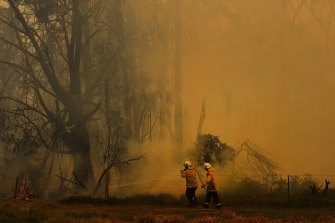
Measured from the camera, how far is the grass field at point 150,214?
14.9 m

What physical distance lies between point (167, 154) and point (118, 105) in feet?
10.4

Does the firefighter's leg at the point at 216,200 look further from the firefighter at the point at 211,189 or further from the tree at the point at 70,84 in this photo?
the tree at the point at 70,84

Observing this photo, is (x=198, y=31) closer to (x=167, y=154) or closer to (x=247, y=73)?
(x=247, y=73)

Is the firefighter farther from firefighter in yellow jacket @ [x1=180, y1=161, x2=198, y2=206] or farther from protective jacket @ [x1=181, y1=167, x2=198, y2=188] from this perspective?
protective jacket @ [x1=181, y1=167, x2=198, y2=188]

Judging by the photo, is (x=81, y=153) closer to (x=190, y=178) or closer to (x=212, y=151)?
(x=212, y=151)

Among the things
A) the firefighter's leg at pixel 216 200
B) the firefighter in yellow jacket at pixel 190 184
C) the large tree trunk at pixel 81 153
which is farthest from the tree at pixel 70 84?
the firefighter's leg at pixel 216 200

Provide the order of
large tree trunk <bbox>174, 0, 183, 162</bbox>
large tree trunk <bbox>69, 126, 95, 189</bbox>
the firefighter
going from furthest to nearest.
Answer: large tree trunk <bbox>174, 0, 183, 162</bbox> < large tree trunk <bbox>69, 126, 95, 189</bbox> < the firefighter

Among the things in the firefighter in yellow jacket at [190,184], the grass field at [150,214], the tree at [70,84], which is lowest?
the grass field at [150,214]

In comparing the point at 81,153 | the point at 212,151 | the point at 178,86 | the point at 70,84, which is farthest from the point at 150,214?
the point at 178,86

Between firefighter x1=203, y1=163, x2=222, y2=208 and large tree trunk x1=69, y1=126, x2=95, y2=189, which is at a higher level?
large tree trunk x1=69, y1=126, x2=95, y2=189

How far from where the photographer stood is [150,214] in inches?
639

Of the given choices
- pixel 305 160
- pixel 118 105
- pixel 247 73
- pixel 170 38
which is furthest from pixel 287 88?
pixel 118 105

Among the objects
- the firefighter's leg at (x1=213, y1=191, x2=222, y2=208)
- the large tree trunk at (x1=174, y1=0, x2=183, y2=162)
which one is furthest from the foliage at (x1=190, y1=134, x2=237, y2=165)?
the firefighter's leg at (x1=213, y1=191, x2=222, y2=208)

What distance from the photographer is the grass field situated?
49.0 ft
